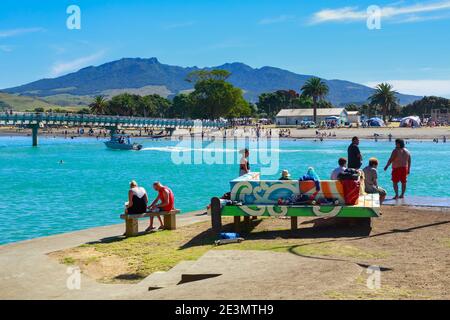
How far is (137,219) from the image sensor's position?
15.4 m

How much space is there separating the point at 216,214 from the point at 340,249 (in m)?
3.72

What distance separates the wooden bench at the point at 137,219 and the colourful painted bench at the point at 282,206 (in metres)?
1.99

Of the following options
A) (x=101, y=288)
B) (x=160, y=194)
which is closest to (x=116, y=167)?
(x=160, y=194)

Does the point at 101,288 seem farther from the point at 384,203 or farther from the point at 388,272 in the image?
the point at 384,203

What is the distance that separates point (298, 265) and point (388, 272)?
4.93ft

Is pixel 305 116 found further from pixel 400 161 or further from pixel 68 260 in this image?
pixel 68 260

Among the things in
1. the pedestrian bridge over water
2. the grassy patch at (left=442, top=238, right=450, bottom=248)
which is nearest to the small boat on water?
the pedestrian bridge over water

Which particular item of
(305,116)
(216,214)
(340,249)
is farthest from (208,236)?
(305,116)

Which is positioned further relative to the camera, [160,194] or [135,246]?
[160,194]

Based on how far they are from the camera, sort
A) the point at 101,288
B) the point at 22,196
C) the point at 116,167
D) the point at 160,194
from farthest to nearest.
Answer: the point at 116,167
the point at 22,196
the point at 160,194
the point at 101,288

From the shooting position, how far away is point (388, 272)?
29.6ft

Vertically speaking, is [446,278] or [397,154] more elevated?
[397,154]

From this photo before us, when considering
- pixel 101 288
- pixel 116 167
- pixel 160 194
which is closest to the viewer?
pixel 101 288

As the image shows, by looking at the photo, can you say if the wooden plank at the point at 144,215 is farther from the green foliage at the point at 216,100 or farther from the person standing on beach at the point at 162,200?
the green foliage at the point at 216,100
